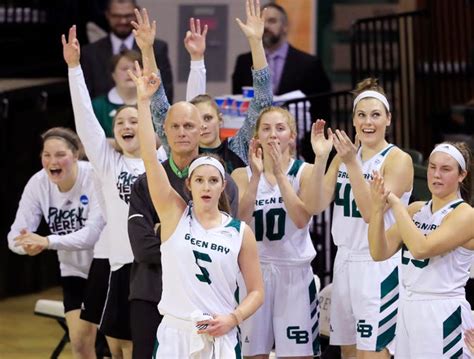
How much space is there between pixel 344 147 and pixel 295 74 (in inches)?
155

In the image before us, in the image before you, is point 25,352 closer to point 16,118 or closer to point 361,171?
point 16,118

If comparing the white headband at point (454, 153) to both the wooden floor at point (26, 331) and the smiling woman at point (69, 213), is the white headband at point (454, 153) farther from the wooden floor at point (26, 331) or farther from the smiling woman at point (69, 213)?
the wooden floor at point (26, 331)

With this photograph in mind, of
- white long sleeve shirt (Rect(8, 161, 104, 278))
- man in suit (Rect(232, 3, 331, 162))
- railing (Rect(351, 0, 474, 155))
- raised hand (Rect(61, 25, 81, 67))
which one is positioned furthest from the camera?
railing (Rect(351, 0, 474, 155))

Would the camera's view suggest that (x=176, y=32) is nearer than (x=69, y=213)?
No

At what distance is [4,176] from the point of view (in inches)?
472

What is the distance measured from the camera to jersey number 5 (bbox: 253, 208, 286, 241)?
7758 millimetres

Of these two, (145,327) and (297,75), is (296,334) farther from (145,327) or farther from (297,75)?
(297,75)

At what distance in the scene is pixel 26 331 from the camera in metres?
10.9

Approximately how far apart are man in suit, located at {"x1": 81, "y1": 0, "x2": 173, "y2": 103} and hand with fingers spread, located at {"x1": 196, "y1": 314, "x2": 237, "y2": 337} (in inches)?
178

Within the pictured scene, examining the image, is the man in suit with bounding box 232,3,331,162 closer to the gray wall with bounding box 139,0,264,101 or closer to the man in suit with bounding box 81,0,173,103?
the man in suit with bounding box 81,0,173,103

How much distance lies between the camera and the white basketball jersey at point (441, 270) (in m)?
6.97

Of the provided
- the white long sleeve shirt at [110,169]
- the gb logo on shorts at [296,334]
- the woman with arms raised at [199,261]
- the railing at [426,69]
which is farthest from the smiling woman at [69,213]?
the railing at [426,69]

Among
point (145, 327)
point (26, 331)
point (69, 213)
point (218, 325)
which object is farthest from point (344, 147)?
point (26, 331)

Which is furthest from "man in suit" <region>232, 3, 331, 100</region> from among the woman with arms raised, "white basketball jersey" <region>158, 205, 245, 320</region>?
"white basketball jersey" <region>158, 205, 245, 320</region>
